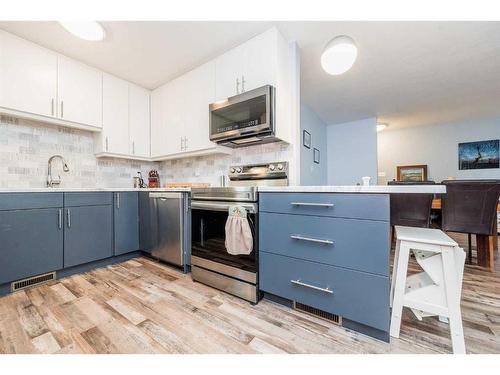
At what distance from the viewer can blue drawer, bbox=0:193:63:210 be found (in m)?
1.58

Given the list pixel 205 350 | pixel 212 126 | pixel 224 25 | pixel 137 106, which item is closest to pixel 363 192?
pixel 205 350

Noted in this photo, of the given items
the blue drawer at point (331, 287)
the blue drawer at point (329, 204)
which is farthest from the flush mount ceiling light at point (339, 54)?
the blue drawer at point (331, 287)

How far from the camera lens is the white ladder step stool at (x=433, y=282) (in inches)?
39.1

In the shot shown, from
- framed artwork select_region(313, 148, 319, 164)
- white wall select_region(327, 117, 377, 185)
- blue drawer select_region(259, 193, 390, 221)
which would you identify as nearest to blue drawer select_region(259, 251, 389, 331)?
blue drawer select_region(259, 193, 390, 221)

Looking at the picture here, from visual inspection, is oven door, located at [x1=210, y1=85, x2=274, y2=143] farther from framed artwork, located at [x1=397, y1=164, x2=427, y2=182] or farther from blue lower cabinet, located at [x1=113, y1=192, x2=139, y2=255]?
framed artwork, located at [x1=397, y1=164, x2=427, y2=182]

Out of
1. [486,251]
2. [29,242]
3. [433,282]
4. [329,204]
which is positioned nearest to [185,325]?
[329,204]

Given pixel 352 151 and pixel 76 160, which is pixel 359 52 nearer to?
pixel 352 151

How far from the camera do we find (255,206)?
1445mm

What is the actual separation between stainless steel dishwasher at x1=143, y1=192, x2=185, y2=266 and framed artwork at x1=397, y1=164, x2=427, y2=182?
5.06 meters

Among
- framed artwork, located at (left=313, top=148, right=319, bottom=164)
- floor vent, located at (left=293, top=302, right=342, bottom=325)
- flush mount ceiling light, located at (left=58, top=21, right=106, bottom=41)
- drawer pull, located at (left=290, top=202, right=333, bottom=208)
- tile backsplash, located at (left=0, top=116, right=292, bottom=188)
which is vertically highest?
flush mount ceiling light, located at (left=58, top=21, right=106, bottom=41)

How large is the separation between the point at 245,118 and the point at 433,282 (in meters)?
1.66

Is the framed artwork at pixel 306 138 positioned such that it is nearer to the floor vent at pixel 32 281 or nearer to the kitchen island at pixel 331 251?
the kitchen island at pixel 331 251

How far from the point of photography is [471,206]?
2.11 metres

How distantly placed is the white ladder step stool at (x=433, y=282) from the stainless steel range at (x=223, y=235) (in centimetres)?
83
